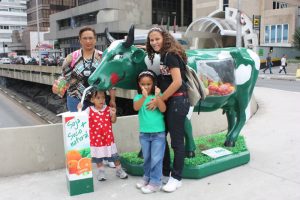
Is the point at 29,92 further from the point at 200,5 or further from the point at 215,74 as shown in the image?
the point at 215,74

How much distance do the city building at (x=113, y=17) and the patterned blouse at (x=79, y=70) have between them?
42.7 meters

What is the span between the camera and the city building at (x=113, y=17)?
2044 inches

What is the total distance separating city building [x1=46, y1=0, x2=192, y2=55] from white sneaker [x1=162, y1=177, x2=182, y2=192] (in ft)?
143

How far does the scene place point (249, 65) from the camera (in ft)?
16.2

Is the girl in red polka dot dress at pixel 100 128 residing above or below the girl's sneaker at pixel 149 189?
above

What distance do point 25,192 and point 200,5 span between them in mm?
45826

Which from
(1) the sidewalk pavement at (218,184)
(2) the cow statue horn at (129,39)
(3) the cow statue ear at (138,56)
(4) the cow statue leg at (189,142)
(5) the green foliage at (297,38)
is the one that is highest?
(5) the green foliage at (297,38)

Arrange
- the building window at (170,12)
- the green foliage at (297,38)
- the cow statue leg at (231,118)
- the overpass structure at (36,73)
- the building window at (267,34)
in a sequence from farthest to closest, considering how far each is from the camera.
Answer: the building window at (170,12) → the building window at (267,34) → the green foliage at (297,38) → the overpass structure at (36,73) → the cow statue leg at (231,118)

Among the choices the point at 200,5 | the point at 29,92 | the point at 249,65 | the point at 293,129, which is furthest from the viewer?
the point at 200,5

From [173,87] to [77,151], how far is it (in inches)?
49.3

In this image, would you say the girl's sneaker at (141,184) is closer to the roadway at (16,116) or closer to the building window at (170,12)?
the roadway at (16,116)

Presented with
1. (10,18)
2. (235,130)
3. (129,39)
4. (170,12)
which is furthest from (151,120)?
(10,18)

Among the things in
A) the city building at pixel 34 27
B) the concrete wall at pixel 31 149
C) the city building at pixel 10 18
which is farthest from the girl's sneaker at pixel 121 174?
the city building at pixel 10 18

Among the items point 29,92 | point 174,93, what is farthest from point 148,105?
point 29,92
